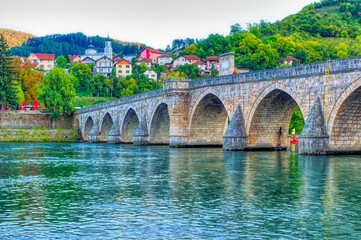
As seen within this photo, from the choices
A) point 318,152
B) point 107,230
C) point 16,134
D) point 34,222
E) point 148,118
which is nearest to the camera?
point 107,230

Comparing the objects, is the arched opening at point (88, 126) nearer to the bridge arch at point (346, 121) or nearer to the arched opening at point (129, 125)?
the arched opening at point (129, 125)

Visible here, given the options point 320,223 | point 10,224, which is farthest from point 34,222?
point 320,223

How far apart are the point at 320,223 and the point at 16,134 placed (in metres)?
68.0

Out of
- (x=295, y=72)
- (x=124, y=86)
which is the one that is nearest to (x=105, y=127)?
(x=124, y=86)

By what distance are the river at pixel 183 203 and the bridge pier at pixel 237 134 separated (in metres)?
13.5

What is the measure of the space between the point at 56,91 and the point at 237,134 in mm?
48457

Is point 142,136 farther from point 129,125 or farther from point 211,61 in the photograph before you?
point 211,61

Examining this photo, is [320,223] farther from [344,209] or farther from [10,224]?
[10,224]

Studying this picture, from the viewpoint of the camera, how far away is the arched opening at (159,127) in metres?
56.8

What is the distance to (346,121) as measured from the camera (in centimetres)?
3158

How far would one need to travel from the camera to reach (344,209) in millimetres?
14625

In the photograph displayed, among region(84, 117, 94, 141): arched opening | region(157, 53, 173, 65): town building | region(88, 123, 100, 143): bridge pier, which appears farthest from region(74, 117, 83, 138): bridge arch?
region(157, 53, 173, 65): town building

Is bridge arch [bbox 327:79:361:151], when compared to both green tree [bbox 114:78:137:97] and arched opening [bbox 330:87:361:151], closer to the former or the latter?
arched opening [bbox 330:87:361:151]

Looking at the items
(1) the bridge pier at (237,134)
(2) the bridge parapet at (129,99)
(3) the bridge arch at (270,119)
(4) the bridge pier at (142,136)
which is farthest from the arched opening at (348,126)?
(4) the bridge pier at (142,136)
